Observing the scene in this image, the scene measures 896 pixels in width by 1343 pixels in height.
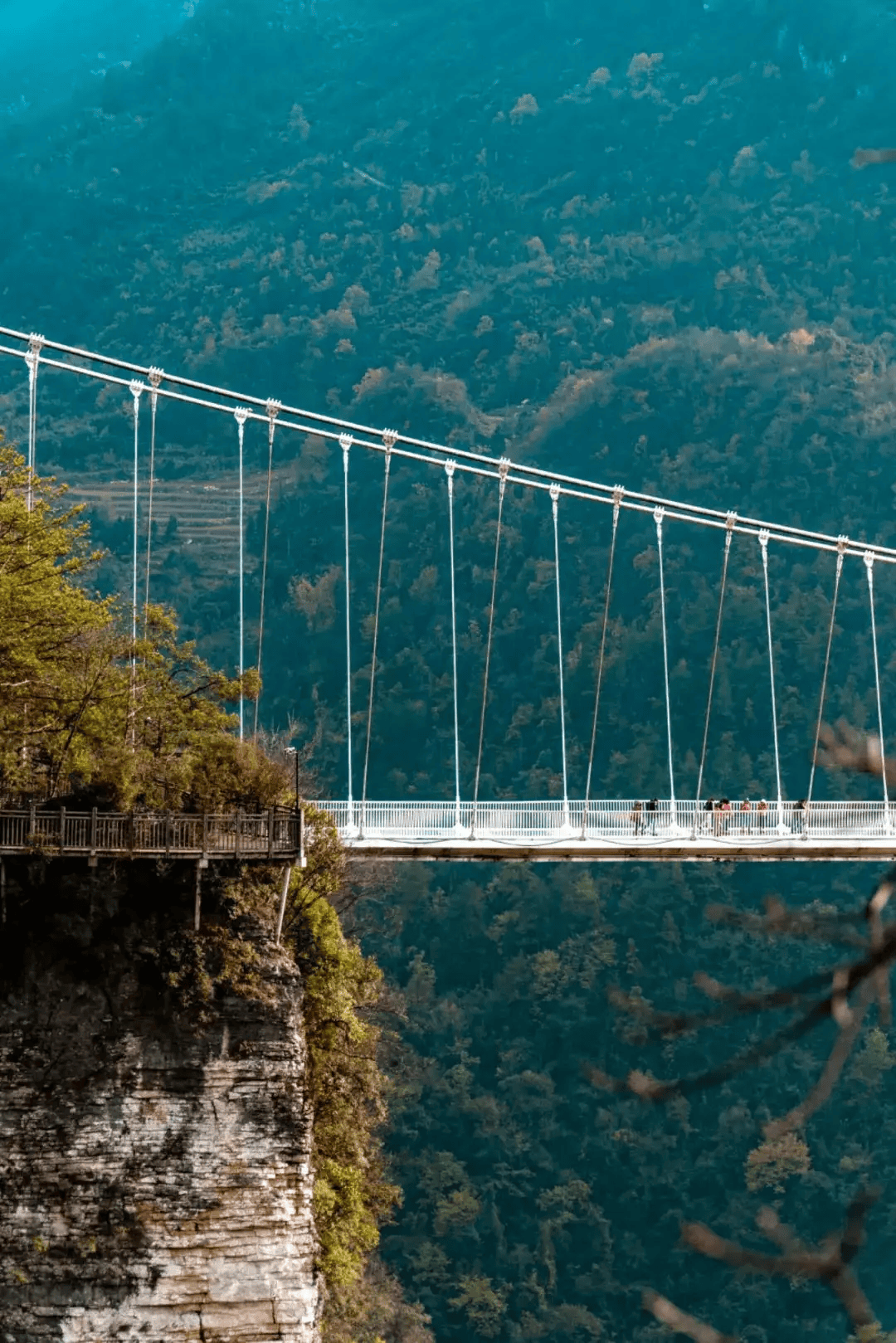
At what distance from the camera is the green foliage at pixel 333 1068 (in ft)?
72.1

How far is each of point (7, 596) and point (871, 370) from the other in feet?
237

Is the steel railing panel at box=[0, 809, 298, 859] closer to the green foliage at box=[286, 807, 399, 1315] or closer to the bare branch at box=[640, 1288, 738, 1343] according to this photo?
the green foliage at box=[286, 807, 399, 1315]

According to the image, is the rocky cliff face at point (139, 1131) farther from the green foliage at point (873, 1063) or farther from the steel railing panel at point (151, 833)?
the green foliage at point (873, 1063)

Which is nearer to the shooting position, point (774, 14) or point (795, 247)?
point (795, 247)

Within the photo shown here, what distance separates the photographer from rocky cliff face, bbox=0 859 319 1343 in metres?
18.7

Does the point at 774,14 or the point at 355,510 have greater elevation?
the point at 774,14

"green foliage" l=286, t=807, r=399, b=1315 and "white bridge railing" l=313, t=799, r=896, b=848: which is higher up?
"white bridge railing" l=313, t=799, r=896, b=848

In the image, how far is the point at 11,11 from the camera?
5369 inches

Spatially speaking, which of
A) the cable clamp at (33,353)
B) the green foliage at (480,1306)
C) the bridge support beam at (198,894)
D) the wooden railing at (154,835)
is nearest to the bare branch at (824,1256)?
the wooden railing at (154,835)

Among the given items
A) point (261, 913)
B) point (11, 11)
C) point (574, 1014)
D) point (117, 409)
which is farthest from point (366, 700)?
point (11, 11)

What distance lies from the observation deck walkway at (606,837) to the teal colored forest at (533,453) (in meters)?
23.3

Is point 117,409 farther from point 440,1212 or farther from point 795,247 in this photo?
point 440,1212

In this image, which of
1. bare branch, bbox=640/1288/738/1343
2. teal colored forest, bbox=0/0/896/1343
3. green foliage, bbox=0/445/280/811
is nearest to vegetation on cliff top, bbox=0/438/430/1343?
green foliage, bbox=0/445/280/811

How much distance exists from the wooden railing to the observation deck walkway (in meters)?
2.59
